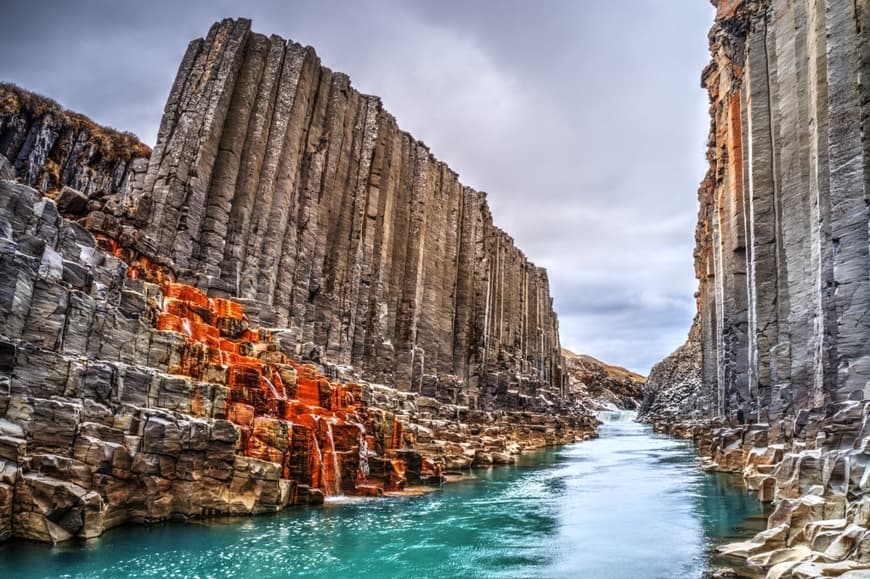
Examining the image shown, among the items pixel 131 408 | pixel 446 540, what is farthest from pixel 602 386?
pixel 131 408

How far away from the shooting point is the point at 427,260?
2185 inches

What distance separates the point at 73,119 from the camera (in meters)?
49.0

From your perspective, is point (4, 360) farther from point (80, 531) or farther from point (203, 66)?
point (203, 66)

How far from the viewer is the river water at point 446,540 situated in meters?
12.3

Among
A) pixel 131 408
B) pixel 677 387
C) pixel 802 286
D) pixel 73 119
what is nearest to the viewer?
pixel 131 408

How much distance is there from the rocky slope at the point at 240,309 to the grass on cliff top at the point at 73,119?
7.7 inches

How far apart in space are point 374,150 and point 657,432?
5384cm

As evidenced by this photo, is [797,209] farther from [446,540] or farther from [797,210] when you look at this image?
[446,540]

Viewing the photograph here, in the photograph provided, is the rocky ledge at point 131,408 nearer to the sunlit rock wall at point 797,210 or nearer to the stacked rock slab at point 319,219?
the stacked rock slab at point 319,219

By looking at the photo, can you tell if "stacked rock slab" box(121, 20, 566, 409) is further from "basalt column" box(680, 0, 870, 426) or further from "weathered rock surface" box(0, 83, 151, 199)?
"basalt column" box(680, 0, 870, 426)

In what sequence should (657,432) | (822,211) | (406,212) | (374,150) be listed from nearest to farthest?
1. (822,211)
2. (374,150)
3. (406,212)
4. (657,432)

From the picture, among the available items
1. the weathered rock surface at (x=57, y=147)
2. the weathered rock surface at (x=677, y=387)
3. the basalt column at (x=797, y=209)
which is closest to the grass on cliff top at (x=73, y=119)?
the weathered rock surface at (x=57, y=147)

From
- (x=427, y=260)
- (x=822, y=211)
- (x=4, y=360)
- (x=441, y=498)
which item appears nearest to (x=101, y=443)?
(x=4, y=360)

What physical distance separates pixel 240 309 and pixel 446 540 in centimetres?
1511
